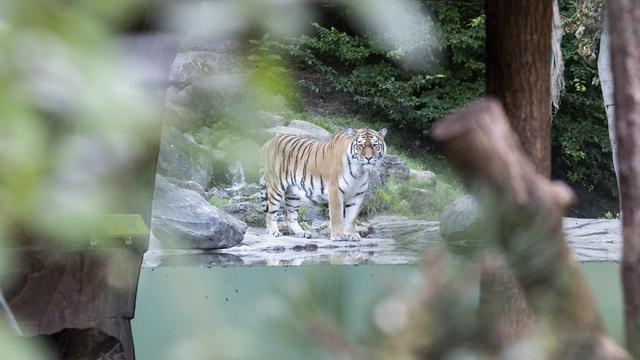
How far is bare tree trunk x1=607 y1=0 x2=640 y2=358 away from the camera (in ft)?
1.90

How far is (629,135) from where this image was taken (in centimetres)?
61

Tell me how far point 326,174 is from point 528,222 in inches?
178

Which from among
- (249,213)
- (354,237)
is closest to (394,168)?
(354,237)

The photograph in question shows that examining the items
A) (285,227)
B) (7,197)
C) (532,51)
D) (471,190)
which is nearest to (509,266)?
(471,190)

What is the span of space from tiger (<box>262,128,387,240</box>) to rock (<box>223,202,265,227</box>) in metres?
0.05

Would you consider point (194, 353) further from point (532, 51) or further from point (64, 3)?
point (532, 51)

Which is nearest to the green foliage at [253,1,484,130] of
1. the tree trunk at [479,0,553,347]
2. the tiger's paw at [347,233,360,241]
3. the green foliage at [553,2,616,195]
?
the green foliage at [553,2,616,195]

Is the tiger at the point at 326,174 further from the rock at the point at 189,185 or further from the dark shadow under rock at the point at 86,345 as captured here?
the dark shadow under rock at the point at 86,345

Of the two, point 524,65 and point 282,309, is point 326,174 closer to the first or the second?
point 524,65

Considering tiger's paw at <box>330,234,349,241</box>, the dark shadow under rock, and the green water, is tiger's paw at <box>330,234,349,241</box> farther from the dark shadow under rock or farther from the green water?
the green water

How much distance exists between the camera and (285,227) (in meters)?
4.73

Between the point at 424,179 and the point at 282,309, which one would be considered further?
the point at 424,179

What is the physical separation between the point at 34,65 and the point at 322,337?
359 mm

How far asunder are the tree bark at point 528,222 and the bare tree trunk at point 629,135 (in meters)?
0.04
